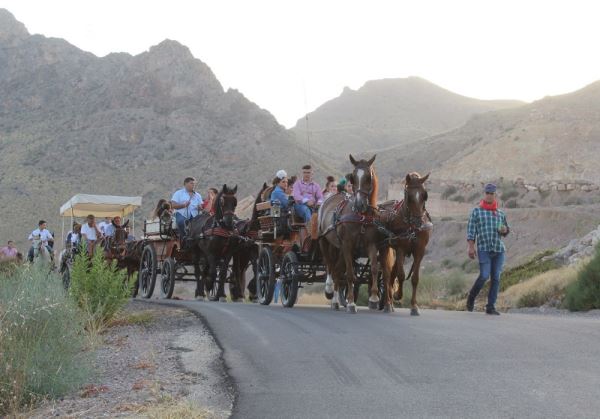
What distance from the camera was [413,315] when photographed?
46.3 feet

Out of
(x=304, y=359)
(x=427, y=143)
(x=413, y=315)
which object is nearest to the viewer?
(x=304, y=359)

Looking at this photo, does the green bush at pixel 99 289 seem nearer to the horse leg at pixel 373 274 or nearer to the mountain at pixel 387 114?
the horse leg at pixel 373 274

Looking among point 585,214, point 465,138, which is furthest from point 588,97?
point 585,214

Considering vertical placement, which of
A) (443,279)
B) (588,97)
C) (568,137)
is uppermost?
(588,97)

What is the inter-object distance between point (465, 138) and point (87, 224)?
3102 inches

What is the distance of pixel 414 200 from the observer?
1430cm

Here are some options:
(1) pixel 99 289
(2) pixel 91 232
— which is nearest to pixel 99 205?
(2) pixel 91 232

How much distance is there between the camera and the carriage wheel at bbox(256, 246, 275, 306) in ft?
58.3

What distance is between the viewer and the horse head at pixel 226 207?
66.5 feet

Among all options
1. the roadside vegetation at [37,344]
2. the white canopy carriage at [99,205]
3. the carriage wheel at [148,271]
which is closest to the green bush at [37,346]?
the roadside vegetation at [37,344]

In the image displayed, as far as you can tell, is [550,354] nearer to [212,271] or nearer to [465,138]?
[212,271]

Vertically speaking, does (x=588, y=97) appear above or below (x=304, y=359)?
above

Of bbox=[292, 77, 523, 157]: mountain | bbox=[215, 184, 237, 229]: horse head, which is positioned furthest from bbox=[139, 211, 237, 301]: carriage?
bbox=[292, 77, 523, 157]: mountain

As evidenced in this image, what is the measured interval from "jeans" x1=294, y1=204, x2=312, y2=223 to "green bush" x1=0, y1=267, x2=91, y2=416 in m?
7.60
